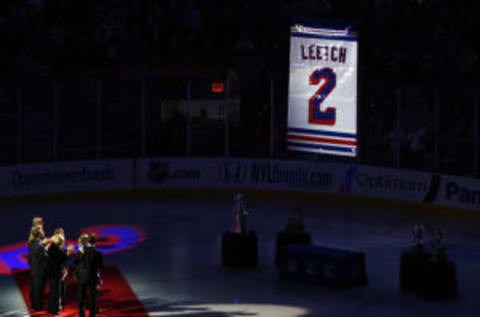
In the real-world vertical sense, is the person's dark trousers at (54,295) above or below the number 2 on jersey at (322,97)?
below

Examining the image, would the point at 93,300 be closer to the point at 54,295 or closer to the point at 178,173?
the point at 54,295

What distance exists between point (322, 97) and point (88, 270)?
19.9 ft

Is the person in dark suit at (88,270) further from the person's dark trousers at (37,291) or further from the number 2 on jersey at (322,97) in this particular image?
the number 2 on jersey at (322,97)

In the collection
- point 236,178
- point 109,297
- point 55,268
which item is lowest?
point 109,297

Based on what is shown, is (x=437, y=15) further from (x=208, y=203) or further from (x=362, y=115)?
(x=208, y=203)

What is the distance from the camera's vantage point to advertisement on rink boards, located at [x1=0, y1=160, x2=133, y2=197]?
2505cm

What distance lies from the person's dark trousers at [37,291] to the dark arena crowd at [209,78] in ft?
36.6

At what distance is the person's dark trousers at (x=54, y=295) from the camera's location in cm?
1480

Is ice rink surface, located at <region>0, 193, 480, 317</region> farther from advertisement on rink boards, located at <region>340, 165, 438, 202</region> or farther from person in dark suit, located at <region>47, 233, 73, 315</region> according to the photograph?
person in dark suit, located at <region>47, 233, 73, 315</region>

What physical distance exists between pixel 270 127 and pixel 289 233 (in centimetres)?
917

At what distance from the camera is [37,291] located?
15.1 meters

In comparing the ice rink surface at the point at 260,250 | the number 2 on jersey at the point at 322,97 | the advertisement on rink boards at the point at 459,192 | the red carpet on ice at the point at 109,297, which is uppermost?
the number 2 on jersey at the point at 322,97

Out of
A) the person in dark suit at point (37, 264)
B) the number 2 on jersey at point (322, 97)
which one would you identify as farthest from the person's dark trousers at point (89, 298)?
the number 2 on jersey at point (322, 97)

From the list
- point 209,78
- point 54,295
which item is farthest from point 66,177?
point 54,295
